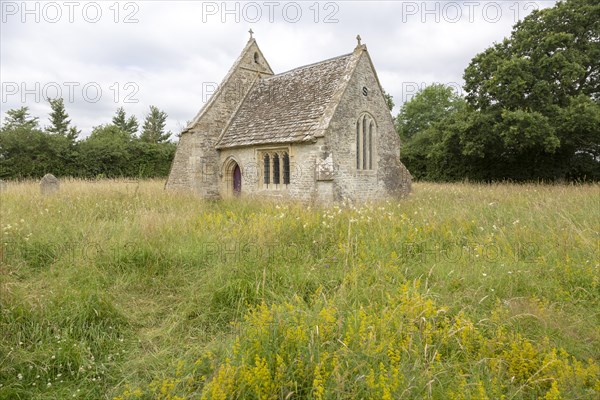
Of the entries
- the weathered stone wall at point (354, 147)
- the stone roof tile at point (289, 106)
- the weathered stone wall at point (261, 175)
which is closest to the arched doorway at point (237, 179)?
the weathered stone wall at point (261, 175)

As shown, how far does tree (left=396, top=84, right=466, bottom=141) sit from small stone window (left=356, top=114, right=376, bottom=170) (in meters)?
30.7

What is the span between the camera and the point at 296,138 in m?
12.9

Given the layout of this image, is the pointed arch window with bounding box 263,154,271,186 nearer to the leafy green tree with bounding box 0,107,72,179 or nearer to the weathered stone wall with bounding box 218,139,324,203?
the weathered stone wall with bounding box 218,139,324,203

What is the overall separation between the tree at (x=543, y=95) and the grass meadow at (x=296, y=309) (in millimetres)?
13131

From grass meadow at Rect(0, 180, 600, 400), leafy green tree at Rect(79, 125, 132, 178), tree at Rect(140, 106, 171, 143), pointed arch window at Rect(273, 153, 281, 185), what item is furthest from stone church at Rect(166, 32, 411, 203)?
tree at Rect(140, 106, 171, 143)

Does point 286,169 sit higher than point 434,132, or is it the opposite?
point 434,132

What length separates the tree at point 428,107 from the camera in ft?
139

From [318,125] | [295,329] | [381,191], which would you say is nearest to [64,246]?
[295,329]

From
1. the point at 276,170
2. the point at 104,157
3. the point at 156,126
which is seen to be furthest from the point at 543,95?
the point at 156,126

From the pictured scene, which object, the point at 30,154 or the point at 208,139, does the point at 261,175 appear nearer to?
the point at 208,139

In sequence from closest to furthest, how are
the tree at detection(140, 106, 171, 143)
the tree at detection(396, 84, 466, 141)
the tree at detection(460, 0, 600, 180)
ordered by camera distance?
1. the tree at detection(460, 0, 600, 180)
2. the tree at detection(396, 84, 466, 141)
3. the tree at detection(140, 106, 171, 143)

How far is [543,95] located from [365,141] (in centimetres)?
1187

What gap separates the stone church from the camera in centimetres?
1295

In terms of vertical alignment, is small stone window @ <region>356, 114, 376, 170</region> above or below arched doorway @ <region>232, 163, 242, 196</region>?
above
